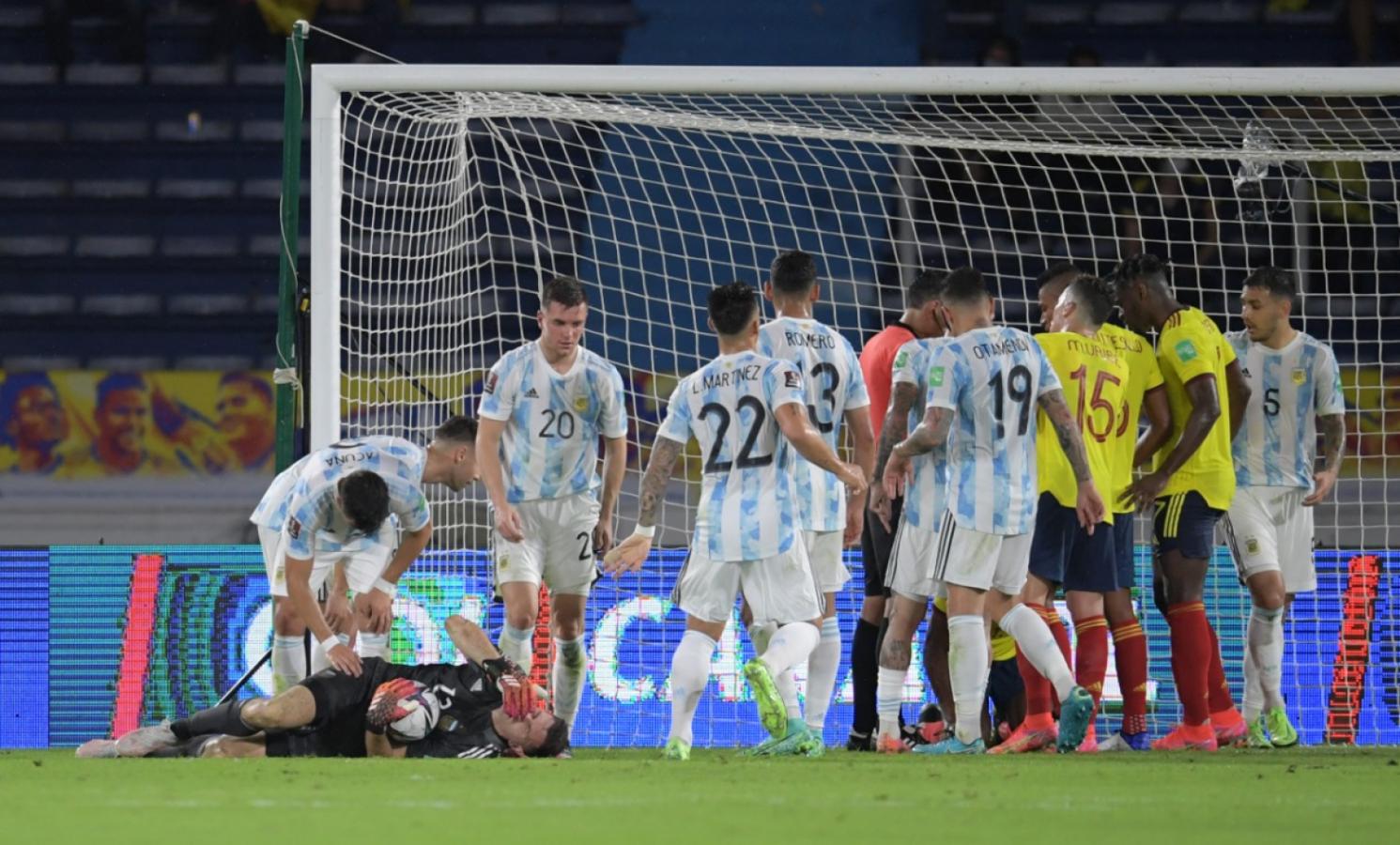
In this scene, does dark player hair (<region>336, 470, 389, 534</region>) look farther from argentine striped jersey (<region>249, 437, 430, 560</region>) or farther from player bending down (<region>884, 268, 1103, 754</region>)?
player bending down (<region>884, 268, 1103, 754</region>)

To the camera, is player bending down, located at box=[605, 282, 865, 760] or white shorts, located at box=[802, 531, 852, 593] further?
white shorts, located at box=[802, 531, 852, 593]

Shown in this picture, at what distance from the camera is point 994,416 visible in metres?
6.84

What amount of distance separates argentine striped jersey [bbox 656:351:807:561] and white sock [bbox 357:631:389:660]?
173cm

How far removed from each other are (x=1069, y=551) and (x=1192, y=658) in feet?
2.09

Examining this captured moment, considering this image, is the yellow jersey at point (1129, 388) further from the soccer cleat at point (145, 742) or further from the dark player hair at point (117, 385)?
the dark player hair at point (117, 385)

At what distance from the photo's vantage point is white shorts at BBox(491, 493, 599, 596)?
768 cm

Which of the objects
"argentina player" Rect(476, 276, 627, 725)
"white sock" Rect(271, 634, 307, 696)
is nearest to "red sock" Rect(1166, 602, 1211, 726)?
"argentina player" Rect(476, 276, 627, 725)

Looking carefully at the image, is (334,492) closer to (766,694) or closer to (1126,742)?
(766,694)

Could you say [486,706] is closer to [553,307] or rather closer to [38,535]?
[553,307]

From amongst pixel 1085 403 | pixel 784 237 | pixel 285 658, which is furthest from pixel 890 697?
pixel 784 237

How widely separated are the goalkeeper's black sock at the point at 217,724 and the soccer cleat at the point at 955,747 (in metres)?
2.53

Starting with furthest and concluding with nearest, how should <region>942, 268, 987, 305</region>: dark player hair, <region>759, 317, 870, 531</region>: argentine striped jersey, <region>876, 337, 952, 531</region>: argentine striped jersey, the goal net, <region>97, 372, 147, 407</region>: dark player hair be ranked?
<region>97, 372, 147, 407</region>: dark player hair → the goal net → <region>759, 317, 870, 531</region>: argentine striped jersey → <region>876, 337, 952, 531</region>: argentine striped jersey → <region>942, 268, 987, 305</region>: dark player hair

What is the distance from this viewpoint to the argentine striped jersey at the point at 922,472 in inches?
275

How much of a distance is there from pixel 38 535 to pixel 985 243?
24.2 feet
